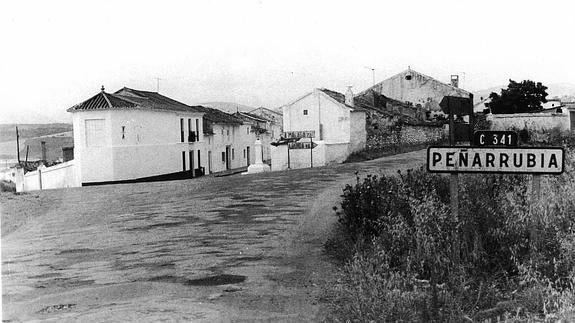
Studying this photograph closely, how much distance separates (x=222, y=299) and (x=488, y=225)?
2.79 metres

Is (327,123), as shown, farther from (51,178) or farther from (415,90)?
(415,90)

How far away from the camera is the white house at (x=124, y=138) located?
511 inches

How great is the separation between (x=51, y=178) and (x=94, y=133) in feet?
22.7

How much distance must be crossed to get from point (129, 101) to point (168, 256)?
28.2 feet

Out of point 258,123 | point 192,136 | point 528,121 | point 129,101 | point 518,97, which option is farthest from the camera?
point 258,123

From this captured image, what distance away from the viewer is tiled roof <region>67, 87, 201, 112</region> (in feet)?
37.4

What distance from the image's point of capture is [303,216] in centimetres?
893

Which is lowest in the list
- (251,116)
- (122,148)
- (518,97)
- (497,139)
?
(497,139)

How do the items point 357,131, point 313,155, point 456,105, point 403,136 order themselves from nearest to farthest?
1. point 456,105
2. point 357,131
3. point 313,155
4. point 403,136

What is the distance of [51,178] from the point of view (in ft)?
63.3

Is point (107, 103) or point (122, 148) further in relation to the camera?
point (122, 148)

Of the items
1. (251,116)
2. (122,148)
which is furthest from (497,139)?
(251,116)

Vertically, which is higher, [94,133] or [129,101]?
[129,101]

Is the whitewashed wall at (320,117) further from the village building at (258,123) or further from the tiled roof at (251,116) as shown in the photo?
the tiled roof at (251,116)
